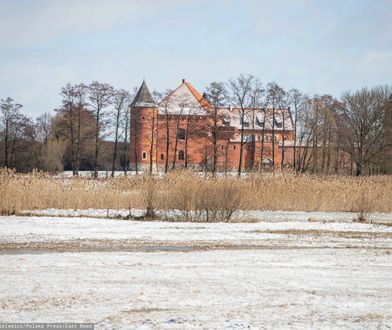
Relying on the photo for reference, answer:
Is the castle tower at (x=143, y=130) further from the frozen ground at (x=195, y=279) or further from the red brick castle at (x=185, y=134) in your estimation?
the frozen ground at (x=195, y=279)

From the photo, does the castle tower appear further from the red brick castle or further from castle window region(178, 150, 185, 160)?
castle window region(178, 150, 185, 160)

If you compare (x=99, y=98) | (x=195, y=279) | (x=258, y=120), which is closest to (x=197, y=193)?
(x=195, y=279)

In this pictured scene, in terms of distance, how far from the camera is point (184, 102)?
7981 centimetres

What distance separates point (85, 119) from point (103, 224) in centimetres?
4853

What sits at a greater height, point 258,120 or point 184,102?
point 184,102

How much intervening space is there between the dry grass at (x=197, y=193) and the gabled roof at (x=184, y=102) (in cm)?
4783

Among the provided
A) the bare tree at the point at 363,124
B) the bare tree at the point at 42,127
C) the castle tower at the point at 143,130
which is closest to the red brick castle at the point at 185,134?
the castle tower at the point at 143,130

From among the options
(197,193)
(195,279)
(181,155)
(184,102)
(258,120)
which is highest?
(184,102)

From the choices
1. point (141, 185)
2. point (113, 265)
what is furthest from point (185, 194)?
point (113, 265)

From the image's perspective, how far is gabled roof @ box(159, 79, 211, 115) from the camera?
75944 millimetres

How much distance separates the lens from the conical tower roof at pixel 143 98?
80.6 m

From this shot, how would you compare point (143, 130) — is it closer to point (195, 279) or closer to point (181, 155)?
point (181, 155)

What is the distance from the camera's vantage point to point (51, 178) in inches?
962

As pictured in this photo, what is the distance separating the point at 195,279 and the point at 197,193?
38.5 ft
